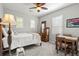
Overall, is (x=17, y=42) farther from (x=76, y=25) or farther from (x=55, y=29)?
(x=76, y=25)

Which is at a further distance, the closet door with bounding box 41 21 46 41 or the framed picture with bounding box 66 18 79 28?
the closet door with bounding box 41 21 46 41

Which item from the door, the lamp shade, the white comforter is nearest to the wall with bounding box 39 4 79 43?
the door

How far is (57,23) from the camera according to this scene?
2105mm

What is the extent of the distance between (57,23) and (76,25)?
0.40 m

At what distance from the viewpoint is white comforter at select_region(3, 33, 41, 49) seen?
203 centimetres

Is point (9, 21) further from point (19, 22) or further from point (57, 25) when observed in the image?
point (57, 25)

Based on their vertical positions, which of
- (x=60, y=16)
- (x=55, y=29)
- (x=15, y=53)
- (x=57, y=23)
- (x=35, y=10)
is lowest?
(x=15, y=53)

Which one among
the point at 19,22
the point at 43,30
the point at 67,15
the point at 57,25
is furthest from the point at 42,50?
the point at 67,15

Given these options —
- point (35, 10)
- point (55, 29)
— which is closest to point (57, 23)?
point (55, 29)

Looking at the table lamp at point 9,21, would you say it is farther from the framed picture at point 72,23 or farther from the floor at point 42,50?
the framed picture at point 72,23

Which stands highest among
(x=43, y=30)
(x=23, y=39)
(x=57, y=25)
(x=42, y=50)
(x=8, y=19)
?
(x=8, y=19)

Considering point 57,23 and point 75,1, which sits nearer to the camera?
point 75,1

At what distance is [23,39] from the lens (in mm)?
2080

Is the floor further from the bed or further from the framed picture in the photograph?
the framed picture
